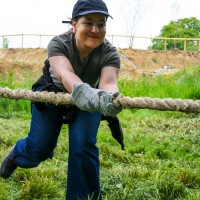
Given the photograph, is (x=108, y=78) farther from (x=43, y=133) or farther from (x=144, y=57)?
(x=144, y=57)

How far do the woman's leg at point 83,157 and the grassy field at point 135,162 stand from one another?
31cm

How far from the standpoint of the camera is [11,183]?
2926 mm

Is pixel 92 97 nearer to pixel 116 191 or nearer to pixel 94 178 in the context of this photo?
pixel 94 178

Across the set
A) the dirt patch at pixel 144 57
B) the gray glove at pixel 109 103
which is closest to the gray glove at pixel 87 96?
the gray glove at pixel 109 103

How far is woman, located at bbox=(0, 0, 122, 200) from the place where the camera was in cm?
224

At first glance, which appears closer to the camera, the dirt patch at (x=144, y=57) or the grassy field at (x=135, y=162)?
the grassy field at (x=135, y=162)

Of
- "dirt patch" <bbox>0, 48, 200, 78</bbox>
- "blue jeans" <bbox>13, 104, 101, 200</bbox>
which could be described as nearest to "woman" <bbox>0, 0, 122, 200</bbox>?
"blue jeans" <bbox>13, 104, 101, 200</bbox>

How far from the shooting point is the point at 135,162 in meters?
3.58

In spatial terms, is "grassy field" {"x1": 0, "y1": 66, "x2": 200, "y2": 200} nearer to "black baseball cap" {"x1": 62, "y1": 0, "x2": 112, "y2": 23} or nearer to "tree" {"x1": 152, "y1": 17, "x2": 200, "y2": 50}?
"black baseball cap" {"x1": 62, "y1": 0, "x2": 112, "y2": 23}

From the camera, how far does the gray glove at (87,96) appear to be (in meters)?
1.82

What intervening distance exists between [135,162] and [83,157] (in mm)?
1421

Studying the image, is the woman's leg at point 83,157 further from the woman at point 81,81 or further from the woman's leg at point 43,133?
the woman's leg at point 43,133

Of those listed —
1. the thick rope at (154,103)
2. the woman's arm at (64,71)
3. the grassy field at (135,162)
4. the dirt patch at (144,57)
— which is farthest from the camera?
the dirt patch at (144,57)

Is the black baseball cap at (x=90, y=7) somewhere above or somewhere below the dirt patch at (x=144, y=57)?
below
